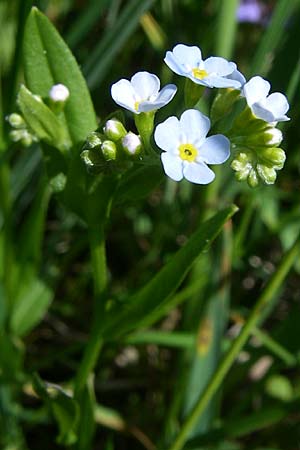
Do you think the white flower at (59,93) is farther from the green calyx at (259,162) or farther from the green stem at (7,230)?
the green stem at (7,230)

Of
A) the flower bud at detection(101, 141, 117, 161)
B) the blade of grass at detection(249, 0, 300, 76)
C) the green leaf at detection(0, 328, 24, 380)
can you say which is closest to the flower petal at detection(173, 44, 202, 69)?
the flower bud at detection(101, 141, 117, 161)

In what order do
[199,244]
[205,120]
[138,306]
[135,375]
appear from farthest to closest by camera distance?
1. [135,375]
2. [138,306]
3. [199,244]
4. [205,120]

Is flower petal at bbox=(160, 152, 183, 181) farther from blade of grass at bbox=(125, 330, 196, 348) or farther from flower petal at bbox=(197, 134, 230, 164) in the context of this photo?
blade of grass at bbox=(125, 330, 196, 348)

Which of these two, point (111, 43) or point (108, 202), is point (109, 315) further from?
point (111, 43)

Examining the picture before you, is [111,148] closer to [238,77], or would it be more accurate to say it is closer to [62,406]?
[238,77]

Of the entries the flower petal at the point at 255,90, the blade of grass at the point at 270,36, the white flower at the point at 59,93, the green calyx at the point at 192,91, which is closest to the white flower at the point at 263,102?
the flower petal at the point at 255,90

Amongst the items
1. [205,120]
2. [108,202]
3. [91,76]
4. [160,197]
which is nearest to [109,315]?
[108,202]

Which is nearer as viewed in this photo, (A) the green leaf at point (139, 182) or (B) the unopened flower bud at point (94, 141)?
(B) the unopened flower bud at point (94, 141)
